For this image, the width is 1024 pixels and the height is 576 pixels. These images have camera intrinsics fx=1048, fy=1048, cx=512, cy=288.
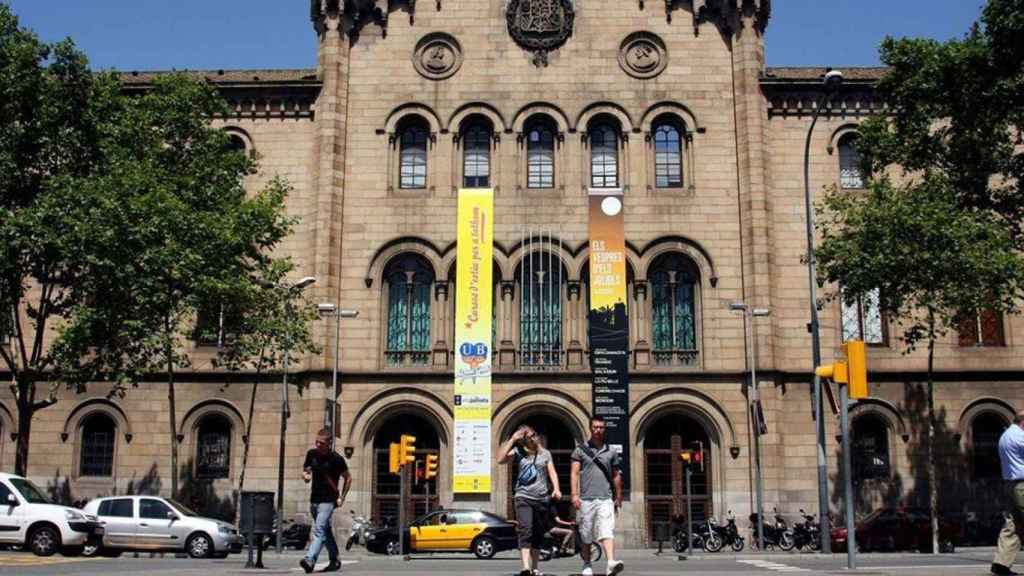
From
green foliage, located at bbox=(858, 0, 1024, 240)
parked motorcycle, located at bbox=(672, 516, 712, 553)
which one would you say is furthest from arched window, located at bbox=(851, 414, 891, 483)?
green foliage, located at bbox=(858, 0, 1024, 240)

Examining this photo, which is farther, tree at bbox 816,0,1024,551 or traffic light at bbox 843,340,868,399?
tree at bbox 816,0,1024,551

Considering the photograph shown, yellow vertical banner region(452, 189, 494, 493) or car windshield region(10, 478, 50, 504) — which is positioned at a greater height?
A: yellow vertical banner region(452, 189, 494, 493)

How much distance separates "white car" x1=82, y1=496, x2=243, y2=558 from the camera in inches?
990

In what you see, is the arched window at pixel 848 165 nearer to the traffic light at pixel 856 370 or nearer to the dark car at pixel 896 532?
the dark car at pixel 896 532

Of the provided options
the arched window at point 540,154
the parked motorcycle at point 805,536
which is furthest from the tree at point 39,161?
the parked motorcycle at point 805,536

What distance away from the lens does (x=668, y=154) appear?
35656mm

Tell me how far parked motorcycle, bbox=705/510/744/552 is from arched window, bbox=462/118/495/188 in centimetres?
1340

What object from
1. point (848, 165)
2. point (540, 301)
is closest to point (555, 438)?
point (540, 301)

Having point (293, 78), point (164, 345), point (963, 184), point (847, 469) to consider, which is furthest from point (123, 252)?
point (963, 184)

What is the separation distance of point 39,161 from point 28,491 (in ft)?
34.4

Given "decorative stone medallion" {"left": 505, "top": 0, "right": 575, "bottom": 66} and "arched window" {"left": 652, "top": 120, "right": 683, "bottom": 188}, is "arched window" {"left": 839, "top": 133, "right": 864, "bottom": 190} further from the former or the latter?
"decorative stone medallion" {"left": 505, "top": 0, "right": 575, "bottom": 66}

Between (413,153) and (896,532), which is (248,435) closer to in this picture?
(413,153)

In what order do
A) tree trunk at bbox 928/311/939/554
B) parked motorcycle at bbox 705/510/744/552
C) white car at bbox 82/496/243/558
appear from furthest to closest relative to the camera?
parked motorcycle at bbox 705/510/744/552 < tree trunk at bbox 928/311/939/554 < white car at bbox 82/496/243/558

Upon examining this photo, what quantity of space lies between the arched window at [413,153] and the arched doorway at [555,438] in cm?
879
